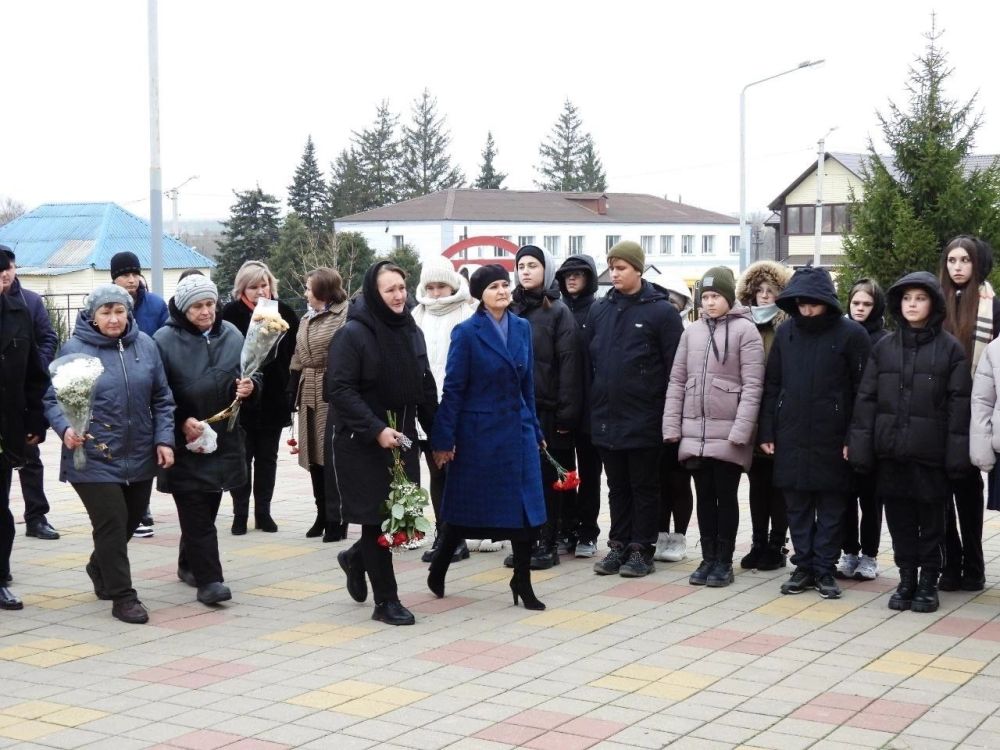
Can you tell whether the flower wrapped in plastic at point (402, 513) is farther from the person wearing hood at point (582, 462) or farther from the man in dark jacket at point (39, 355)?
the man in dark jacket at point (39, 355)

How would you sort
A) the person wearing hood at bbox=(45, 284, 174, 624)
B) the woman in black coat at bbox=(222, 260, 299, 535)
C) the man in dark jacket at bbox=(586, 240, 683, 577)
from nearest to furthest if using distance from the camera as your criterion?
the person wearing hood at bbox=(45, 284, 174, 624) → the man in dark jacket at bbox=(586, 240, 683, 577) → the woman in black coat at bbox=(222, 260, 299, 535)

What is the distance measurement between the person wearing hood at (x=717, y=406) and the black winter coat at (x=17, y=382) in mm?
3792

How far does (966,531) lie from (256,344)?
4.35m

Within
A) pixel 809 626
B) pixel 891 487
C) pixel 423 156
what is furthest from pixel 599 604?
pixel 423 156

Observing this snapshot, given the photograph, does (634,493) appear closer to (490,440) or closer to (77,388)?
(490,440)

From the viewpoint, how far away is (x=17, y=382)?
7.98 m

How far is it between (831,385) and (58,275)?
163 ft

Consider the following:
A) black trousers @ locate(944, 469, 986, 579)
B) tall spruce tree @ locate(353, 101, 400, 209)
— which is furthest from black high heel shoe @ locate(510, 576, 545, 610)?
tall spruce tree @ locate(353, 101, 400, 209)

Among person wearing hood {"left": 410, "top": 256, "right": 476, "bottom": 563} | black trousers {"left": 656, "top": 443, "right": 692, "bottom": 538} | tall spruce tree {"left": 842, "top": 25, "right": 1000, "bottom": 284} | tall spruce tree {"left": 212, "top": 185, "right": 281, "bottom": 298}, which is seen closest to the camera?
black trousers {"left": 656, "top": 443, "right": 692, "bottom": 538}

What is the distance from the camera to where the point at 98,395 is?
24.3ft

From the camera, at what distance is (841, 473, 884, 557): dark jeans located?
8453 millimetres

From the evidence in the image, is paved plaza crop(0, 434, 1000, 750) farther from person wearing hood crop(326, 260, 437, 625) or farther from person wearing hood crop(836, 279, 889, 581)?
person wearing hood crop(326, 260, 437, 625)

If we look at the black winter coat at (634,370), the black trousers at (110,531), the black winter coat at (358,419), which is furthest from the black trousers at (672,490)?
the black trousers at (110,531)

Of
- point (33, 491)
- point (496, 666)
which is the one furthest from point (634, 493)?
point (33, 491)
